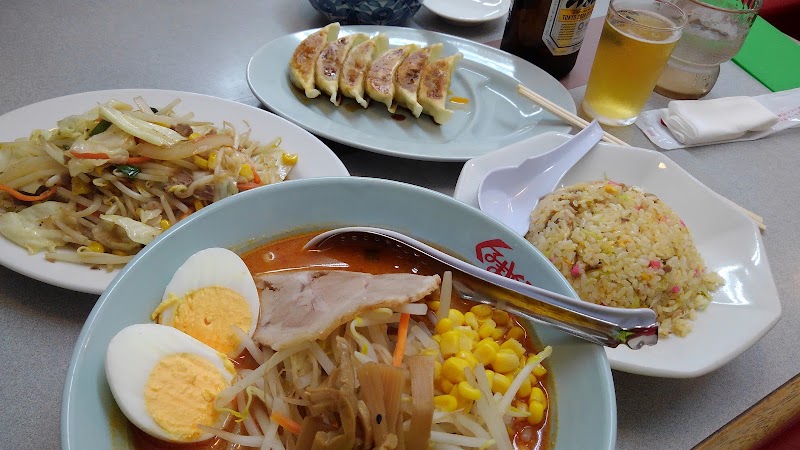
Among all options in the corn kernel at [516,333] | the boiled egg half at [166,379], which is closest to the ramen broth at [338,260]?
the corn kernel at [516,333]

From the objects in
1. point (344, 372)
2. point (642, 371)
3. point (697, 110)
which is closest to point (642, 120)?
point (697, 110)

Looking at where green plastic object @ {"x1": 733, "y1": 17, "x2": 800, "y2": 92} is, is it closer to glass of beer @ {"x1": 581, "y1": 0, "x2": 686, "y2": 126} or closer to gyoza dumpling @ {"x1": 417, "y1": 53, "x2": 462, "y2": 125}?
glass of beer @ {"x1": 581, "y1": 0, "x2": 686, "y2": 126}

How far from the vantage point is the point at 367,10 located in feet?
7.98

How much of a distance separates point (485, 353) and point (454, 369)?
0.22 feet

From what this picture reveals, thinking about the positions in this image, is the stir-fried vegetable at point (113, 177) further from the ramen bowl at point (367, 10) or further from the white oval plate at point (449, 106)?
the ramen bowl at point (367, 10)

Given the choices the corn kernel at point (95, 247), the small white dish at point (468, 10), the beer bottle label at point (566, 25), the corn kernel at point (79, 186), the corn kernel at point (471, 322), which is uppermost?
the beer bottle label at point (566, 25)

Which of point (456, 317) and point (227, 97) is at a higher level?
point (456, 317)

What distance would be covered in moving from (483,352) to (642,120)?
1675mm

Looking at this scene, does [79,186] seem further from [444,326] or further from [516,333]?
[516,333]

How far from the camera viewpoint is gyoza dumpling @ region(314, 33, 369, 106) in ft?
6.63

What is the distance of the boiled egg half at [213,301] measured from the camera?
0.95 m

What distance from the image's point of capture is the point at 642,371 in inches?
44.4

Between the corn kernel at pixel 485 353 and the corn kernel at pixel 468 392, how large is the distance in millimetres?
70

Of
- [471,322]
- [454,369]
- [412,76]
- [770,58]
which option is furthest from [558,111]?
[770,58]
